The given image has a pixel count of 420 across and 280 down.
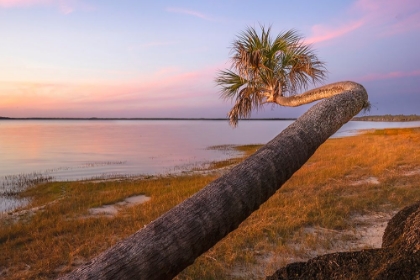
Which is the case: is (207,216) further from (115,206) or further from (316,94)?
(115,206)

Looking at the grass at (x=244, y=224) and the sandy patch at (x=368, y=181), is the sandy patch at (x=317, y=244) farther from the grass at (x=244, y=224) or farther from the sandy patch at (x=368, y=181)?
the sandy patch at (x=368, y=181)

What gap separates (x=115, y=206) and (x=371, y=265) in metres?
11.6

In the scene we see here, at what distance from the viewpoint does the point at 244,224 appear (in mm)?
8375

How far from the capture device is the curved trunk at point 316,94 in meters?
6.44

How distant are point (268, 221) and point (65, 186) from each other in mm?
14658

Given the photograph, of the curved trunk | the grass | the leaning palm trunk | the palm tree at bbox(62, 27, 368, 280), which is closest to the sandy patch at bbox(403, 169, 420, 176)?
the grass

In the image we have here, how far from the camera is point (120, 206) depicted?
1328 centimetres

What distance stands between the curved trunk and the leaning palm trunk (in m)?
2.58

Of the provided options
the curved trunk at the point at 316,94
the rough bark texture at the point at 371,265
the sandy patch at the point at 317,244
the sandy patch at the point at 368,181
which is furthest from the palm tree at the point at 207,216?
the sandy patch at the point at 368,181

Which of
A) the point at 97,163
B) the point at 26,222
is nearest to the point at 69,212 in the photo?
the point at 26,222

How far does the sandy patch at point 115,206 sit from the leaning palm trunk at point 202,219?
30.3 ft

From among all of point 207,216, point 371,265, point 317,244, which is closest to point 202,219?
point 207,216

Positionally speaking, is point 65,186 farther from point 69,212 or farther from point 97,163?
point 97,163

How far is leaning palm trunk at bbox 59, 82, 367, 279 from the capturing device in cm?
270
